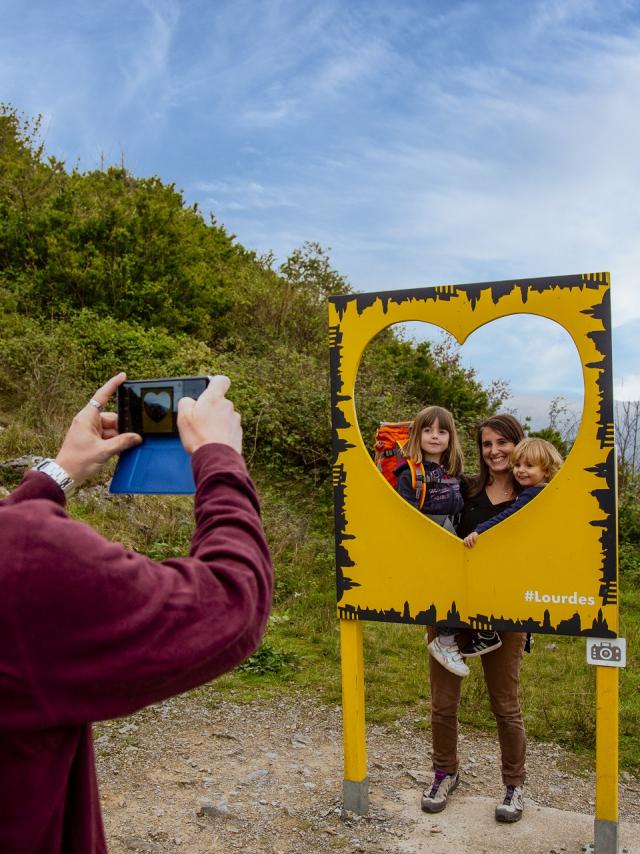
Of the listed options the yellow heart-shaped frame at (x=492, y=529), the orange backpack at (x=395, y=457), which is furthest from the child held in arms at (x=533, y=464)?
the orange backpack at (x=395, y=457)

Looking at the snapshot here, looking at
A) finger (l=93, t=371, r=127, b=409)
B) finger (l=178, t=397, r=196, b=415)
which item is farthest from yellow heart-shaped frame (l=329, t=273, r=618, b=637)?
finger (l=178, t=397, r=196, b=415)

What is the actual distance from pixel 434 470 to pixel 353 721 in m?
1.22

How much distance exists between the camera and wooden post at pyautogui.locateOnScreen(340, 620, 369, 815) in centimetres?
363

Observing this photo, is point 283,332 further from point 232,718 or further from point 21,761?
point 21,761

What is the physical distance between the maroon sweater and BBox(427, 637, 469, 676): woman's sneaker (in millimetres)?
2710

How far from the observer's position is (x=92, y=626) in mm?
869

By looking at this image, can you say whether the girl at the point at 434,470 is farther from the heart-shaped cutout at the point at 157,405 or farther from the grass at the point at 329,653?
the heart-shaped cutout at the point at 157,405

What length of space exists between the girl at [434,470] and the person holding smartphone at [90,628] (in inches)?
106

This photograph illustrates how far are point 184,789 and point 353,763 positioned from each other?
907 millimetres

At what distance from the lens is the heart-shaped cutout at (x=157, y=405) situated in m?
1.31

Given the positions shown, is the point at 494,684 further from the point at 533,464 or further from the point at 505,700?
the point at 533,464

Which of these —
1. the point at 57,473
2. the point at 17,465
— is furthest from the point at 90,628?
the point at 17,465

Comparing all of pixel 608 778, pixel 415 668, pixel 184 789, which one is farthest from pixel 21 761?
pixel 415 668

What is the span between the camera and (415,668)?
5684 millimetres
